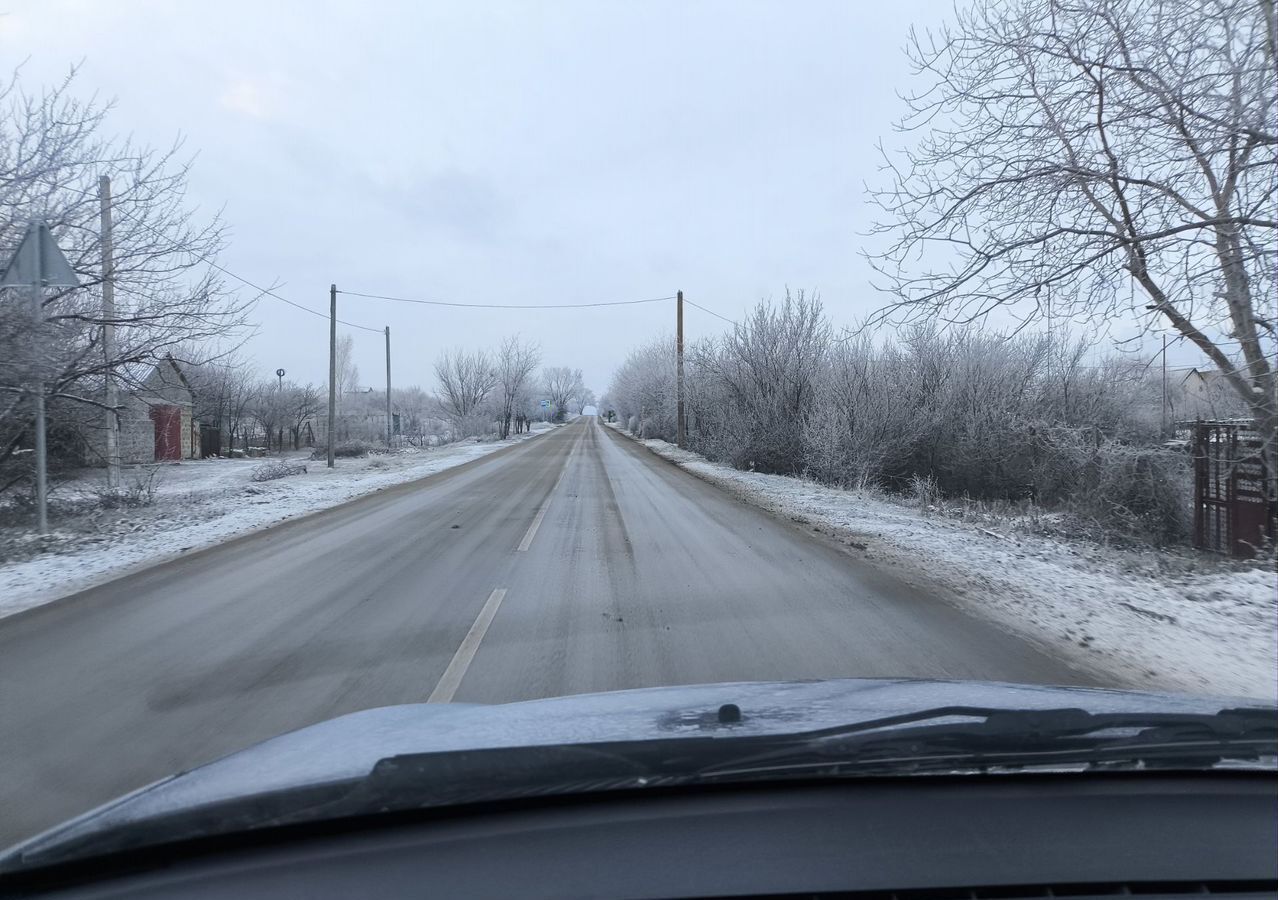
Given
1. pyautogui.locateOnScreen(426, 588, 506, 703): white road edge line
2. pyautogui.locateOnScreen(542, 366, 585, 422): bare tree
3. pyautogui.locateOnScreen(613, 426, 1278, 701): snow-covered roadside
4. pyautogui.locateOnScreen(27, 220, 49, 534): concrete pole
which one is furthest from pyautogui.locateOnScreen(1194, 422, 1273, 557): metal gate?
pyautogui.locateOnScreen(542, 366, 585, 422): bare tree

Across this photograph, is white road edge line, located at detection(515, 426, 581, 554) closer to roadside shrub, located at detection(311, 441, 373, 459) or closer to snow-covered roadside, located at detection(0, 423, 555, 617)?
snow-covered roadside, located at detection(0, 423, 555, 617)

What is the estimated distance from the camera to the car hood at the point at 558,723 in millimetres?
2258

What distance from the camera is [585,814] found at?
2182 mm

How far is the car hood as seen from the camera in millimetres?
2258

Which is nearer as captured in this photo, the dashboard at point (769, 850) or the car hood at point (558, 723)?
the dashboard at point (769, 850)

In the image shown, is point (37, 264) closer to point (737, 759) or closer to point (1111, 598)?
point (737, 759)

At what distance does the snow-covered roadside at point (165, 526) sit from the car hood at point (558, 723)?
6.09 meters

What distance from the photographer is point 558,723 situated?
9.22ft

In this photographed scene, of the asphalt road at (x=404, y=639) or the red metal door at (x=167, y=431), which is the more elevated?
the red metal door at (x=167, y=431)

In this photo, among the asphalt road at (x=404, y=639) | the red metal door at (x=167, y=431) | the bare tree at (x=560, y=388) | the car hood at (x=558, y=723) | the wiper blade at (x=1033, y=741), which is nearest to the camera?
the car hood at (x=558, y=723)

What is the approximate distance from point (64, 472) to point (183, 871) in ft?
56.2

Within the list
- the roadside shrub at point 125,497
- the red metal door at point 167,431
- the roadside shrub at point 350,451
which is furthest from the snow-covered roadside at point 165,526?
the red metal door at point 167,431

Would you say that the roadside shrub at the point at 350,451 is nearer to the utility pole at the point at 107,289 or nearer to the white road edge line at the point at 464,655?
the utility pole at the point at 107,289

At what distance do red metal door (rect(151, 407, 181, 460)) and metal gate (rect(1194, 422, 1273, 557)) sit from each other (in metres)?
37.9
